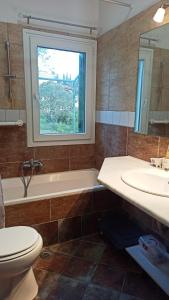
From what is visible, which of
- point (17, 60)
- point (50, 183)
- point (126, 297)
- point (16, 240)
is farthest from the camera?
point (50, 183)

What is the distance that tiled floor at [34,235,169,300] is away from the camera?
1436 mm

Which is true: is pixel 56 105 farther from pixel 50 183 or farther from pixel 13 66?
pixel 50 183

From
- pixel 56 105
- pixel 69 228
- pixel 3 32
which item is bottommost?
pixel 69 228

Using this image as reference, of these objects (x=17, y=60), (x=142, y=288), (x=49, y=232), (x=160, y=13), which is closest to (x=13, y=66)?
(x=17, y=60)

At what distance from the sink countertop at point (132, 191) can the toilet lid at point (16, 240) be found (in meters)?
0.58

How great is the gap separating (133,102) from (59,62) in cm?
107

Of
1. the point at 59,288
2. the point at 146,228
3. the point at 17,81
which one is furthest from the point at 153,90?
the point at 59,288

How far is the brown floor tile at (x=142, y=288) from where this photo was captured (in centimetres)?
142

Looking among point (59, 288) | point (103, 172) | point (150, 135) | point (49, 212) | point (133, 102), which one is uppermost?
point (133, 102)

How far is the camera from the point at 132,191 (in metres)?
1.19

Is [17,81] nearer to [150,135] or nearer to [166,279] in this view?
[150,135]

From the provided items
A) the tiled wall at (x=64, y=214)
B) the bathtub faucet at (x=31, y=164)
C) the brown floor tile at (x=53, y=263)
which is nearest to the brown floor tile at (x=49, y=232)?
the tiled wall at (x=64, y=214)

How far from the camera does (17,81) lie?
2299 mm

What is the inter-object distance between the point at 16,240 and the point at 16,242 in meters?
0.02
